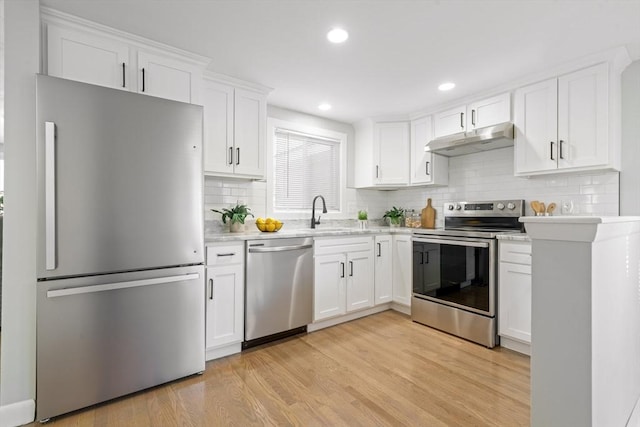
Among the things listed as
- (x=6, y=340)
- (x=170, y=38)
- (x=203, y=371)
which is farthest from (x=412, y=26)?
(x=6, y=340)

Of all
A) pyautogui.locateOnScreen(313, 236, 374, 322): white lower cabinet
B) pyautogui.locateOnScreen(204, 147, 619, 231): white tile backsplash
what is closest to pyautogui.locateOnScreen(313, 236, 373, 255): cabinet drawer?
pyautogui.locateOnScreen(313, 236, 374, 322): white lower cabinet

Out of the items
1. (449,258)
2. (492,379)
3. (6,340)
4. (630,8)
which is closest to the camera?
(6,340)

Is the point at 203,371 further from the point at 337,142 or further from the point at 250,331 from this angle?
the point at 337,142

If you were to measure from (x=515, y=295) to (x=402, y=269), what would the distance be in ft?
3.96

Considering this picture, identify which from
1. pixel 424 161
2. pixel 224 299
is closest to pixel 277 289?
pixel 224 299

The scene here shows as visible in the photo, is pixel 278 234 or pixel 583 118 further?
pixel 278 234

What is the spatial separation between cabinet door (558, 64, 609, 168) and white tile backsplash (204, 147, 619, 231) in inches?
10.6

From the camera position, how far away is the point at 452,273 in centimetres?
305

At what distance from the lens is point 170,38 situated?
2219 mm

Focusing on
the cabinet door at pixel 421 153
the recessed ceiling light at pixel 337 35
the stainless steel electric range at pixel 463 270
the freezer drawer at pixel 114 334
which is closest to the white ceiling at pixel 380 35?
the recessed ceiling light at pixel 337 35

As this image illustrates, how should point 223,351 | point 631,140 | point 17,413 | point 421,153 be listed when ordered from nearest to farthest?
point 17,413, point 631,140, point 223,351, point 421,153

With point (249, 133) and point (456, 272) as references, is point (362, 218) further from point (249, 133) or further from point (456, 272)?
point (249, 133)

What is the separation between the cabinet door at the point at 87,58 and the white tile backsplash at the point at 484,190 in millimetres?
1208

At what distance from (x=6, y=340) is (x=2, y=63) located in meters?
1.55
